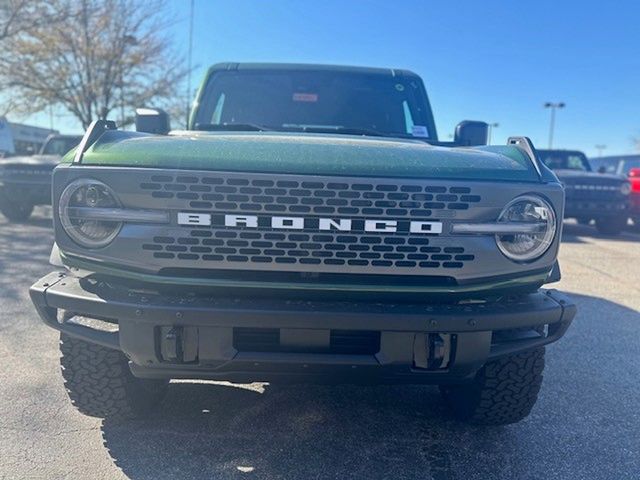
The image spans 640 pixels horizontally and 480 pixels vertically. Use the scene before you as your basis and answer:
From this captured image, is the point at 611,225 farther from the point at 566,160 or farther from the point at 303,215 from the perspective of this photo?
the point at 303,215

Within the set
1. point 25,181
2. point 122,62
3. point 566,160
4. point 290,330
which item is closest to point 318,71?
point 290,330

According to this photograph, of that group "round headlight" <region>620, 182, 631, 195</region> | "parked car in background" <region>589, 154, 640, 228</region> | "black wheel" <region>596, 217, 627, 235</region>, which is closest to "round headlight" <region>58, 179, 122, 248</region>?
"black wheel" <region>596, 217, 627, 235</region>

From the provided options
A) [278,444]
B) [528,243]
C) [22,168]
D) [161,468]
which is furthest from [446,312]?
[22,168]

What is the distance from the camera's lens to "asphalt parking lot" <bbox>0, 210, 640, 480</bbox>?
2.50 meters

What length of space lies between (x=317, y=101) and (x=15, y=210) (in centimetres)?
850

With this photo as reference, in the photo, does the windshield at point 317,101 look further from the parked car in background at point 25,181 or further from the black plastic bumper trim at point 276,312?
the parked car in background at point 25,181

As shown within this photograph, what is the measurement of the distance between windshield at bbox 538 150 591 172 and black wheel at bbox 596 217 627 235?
150cm

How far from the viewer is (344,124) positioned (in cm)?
407

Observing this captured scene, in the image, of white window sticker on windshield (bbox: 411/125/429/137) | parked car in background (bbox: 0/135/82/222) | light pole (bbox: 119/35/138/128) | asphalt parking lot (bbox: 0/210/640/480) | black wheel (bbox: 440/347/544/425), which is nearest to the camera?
asphalt parking lot (bbox: 0/210/640/480)

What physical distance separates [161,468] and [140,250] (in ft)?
3.46

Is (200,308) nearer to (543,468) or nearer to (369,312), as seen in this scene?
(369,312)

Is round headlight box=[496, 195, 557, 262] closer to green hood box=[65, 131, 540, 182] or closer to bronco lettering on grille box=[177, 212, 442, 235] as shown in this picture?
green hood box=[65, 131, 540, 182]

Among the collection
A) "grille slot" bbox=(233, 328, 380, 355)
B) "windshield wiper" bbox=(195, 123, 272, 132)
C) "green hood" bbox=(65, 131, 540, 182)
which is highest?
"windshield wiper" bbox=(195, 123, 272, 132)

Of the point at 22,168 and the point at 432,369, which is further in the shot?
the point at 22,168
